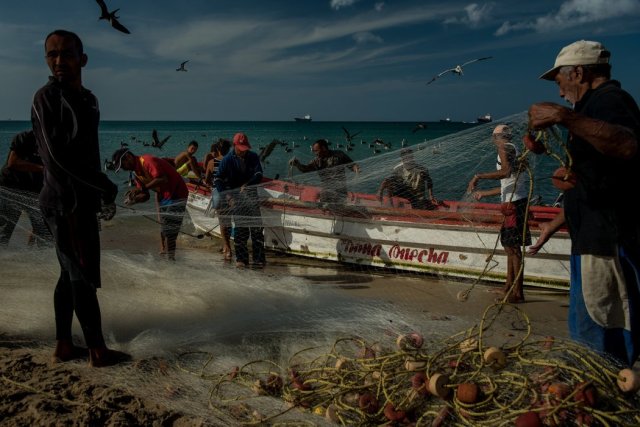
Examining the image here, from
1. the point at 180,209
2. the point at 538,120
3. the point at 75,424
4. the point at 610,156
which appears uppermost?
the point at 538,120

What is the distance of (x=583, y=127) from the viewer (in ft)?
6.82

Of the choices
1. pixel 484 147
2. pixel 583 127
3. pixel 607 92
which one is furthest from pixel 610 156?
pixel 484 147

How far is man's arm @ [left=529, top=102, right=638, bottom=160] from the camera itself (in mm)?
2041

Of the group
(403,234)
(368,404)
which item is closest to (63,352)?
(368,404)

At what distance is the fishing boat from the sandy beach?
92 cm

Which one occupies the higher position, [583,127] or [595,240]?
[583,127]

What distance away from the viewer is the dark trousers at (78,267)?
3.00 metres

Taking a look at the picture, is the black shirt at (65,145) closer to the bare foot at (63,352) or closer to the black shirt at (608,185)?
the bare foot at (63,352)

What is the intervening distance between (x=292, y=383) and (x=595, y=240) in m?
1.62

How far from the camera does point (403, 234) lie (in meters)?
6.59

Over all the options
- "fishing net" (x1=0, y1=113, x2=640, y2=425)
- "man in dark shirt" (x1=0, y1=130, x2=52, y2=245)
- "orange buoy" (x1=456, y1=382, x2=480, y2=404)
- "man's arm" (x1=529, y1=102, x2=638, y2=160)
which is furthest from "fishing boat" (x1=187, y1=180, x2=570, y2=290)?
"orange buoy" (x1=456, y1=382, x2=480, y2=404)

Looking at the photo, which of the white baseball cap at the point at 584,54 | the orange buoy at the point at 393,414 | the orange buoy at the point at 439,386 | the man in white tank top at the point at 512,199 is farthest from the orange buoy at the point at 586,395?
the man in white tank top at the point at 512,199

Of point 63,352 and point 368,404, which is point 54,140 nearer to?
point 63,352

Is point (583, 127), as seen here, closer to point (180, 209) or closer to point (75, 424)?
point (75, 424)
